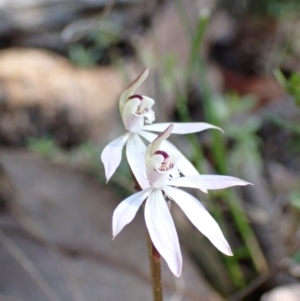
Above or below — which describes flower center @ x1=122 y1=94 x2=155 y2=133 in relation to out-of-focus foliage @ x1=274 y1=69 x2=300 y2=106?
above

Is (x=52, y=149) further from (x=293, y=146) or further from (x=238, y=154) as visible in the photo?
(x=293, y=146)

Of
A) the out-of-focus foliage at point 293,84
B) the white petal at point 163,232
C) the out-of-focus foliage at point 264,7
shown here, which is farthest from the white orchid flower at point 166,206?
the out-of-focus foliage at point 264,7

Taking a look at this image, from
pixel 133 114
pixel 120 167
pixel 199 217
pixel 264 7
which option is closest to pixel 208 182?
pixel 199 217

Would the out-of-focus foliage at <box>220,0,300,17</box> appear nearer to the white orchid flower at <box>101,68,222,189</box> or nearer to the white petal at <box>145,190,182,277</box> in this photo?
the white orchid flower at <box>101,68,222,189</box>

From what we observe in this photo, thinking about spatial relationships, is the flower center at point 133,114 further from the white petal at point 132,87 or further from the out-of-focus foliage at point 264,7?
the out-of-focus foliage at point 264,7

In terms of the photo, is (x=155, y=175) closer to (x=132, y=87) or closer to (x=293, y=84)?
(x=132, y=87)

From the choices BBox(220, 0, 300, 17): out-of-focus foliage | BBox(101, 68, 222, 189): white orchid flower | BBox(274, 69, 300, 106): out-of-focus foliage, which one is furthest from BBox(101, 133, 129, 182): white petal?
BBox(220, 0, 300, 17): out-of-focus foliage
